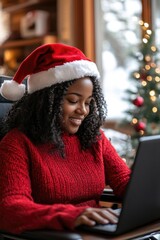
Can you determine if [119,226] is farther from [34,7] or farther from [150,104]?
[34,7]

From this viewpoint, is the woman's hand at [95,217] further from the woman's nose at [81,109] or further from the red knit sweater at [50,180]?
the woman's nose at [81,109]

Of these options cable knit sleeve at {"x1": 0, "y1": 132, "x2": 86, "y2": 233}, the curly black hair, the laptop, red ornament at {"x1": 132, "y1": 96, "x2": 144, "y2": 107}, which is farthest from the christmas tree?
the laptop

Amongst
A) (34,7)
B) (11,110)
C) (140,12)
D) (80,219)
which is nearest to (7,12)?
(34,7)

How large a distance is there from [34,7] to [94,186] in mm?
3467

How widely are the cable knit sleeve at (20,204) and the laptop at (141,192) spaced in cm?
7

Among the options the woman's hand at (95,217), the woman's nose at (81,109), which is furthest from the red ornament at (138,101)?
the woman's hand at (95,217)

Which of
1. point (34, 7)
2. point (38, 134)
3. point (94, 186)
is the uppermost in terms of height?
point (34, 7)

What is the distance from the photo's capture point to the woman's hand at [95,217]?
1.33m

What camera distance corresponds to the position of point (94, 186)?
A: 1757 mm

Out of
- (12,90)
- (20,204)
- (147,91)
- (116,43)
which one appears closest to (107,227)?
(20,204)

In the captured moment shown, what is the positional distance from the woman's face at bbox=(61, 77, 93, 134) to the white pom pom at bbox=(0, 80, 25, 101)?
0.21m

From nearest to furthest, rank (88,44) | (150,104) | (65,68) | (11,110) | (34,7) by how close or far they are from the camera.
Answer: (65,68), (11,110), (150,104), (88,44), (34,7)

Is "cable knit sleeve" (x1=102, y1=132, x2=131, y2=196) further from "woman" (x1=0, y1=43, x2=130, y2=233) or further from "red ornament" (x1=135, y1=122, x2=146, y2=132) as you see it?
"red ornament" (x1=135, y1=122, x2=146, y2=132)

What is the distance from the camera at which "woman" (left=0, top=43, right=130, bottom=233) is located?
1.59 meters
